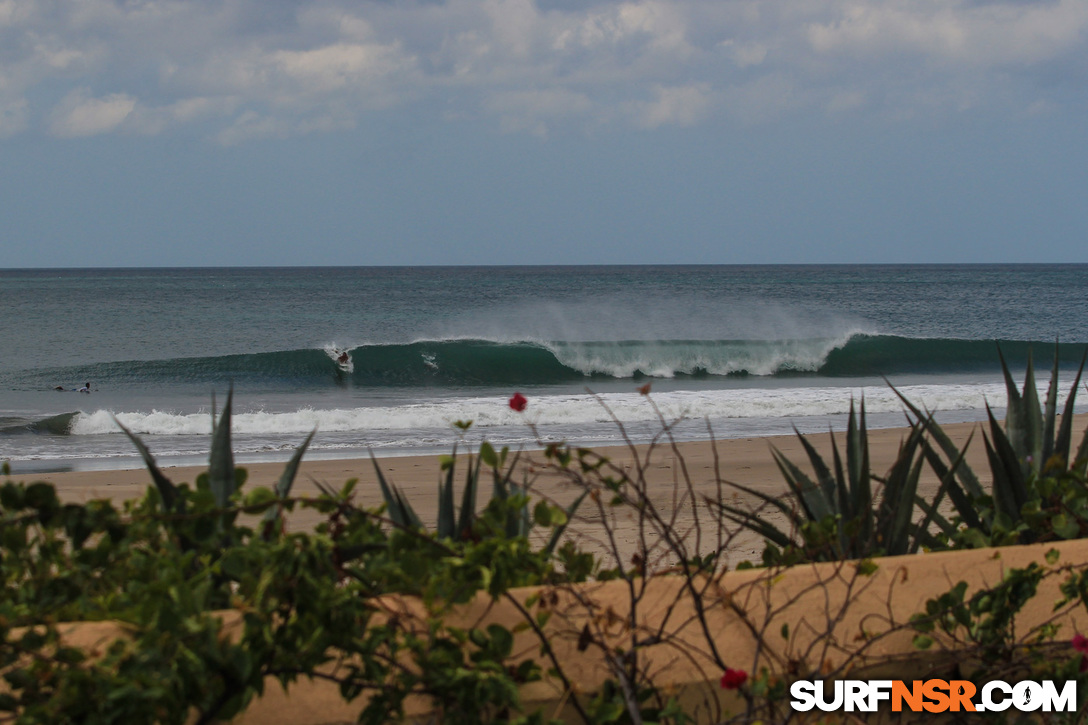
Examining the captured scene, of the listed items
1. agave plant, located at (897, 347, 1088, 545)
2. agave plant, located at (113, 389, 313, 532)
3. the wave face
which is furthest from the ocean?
agave plant, located at (113, 389, 313, 532)

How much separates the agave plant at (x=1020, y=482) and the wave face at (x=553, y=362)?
62.0 ft

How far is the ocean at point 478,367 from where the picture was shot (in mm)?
12352

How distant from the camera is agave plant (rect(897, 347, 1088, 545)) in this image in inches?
95.6

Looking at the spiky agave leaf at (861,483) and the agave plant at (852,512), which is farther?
the spiky agave leaf at (861,483)

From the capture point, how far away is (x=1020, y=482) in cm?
272

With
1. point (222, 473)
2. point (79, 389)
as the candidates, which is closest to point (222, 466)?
point (222, 473)

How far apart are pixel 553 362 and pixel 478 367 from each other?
1988mm

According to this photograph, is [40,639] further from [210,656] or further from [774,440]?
[774,440]

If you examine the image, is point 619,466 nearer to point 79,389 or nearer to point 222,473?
point 222,473

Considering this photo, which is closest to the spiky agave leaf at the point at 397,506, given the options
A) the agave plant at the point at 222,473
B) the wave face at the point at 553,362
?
the agave plant at the point at 222,473

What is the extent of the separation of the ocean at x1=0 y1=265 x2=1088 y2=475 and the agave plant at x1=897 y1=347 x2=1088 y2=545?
338 mm

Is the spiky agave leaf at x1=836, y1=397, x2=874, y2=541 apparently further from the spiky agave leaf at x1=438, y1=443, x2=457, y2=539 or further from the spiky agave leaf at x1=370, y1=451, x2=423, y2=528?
the spiky agave leaf at x1=370, y1=451, x2=423, y2=528

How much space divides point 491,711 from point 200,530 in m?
0.58

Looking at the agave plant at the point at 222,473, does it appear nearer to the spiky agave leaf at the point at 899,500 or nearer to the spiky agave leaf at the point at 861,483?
the spiky agave leaf at the point at 861,483
